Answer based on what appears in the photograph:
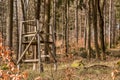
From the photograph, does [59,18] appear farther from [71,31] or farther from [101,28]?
[101,28]

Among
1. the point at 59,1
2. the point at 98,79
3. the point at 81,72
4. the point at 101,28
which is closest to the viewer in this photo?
the point at 98,79

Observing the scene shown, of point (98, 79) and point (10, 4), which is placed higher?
point (10, 4)

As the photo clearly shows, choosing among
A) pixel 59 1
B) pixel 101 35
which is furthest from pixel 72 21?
pixel 101 35

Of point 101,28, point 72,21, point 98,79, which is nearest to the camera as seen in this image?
point 98,79

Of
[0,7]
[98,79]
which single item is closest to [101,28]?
[98,79]

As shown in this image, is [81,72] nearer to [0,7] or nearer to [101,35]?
[101,35]

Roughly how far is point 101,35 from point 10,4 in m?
6.76

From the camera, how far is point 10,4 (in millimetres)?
13914

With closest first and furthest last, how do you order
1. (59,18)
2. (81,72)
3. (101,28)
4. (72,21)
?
1. (81,72)
2. (101,28)
3. (59,18)
4. (72,21)

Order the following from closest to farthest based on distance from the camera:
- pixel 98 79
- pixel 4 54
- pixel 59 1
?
pixel 4 54 < pixel 98 79 < pixel 59 1

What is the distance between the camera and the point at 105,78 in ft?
31.0

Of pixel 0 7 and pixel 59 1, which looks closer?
pixel 59 1

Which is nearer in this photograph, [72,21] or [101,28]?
[101,28]

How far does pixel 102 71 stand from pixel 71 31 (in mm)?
44839
